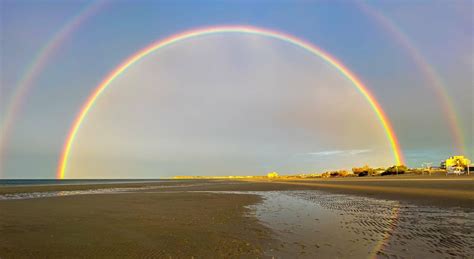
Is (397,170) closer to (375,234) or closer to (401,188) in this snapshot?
(401,188)

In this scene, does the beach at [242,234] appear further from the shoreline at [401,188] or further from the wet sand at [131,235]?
the shoreline at [401,188]

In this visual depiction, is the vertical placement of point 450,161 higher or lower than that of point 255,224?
higher

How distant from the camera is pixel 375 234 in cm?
1285

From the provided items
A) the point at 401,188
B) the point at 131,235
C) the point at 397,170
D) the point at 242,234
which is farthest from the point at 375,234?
the point at 397,170

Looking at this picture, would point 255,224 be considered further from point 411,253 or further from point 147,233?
point 411,253

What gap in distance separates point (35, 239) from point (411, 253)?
12177 millimetres

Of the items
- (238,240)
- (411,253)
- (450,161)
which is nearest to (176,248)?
(238,240)

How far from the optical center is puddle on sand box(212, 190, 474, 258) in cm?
1009

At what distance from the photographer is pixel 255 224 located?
1592cm

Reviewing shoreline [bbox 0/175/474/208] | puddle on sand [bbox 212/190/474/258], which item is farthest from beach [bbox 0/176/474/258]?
shoreline [bbox 0/175/474/208]

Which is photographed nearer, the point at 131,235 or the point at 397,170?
the point at 131,235

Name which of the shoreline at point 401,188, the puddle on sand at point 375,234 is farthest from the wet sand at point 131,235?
the shoreline at point 401,188

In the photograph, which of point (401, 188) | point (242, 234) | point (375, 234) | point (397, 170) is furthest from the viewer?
point (397, 170)

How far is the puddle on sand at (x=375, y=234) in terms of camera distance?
1009 centimetres
